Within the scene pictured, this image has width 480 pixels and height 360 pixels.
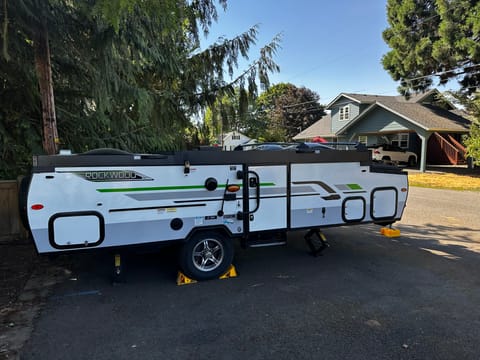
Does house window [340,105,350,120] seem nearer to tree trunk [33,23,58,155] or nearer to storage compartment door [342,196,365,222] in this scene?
storage compartment door [342,196,365,222]

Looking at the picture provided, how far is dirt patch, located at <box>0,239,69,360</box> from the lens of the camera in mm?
3425

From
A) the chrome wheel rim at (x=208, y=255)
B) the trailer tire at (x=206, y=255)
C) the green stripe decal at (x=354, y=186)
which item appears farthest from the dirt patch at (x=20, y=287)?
the green stripe decal at (x=354, y=186)

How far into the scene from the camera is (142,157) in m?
4.43

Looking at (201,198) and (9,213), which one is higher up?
(201,198)

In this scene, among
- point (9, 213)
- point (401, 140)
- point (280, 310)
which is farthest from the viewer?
A: point (401, 140)

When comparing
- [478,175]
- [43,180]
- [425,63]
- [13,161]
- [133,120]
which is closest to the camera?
[43,180]

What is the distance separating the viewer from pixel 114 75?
543cm

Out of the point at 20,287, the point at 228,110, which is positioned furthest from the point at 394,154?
the point at 20,287

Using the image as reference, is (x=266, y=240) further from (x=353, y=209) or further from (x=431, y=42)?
(x=431, y=42)

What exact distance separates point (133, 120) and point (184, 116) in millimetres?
1603

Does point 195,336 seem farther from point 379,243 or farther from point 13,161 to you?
point 13,161

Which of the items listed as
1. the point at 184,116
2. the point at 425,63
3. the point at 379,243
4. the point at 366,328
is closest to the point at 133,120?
the point at 184,116

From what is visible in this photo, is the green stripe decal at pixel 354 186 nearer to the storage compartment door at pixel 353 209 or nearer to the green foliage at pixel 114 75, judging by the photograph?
the storage compartment door at pixel 353 209

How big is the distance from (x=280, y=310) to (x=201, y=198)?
171 centimetres
